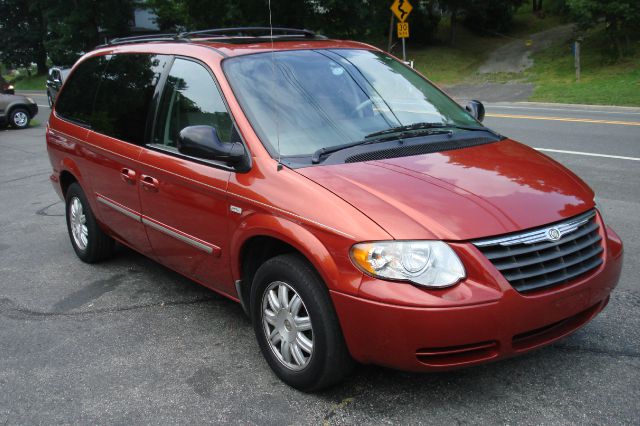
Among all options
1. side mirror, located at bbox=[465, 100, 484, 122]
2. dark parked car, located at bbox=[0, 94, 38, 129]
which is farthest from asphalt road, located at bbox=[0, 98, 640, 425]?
dark parked car, located at bbox=[0, 94, 38, 129]

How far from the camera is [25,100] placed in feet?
63.2

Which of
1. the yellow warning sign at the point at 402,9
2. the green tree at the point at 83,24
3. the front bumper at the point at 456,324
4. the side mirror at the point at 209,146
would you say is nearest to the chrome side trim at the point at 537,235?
the front bumper at the point at 456,324

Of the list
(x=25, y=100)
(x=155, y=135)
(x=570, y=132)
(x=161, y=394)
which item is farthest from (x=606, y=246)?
(x=25, y=100)

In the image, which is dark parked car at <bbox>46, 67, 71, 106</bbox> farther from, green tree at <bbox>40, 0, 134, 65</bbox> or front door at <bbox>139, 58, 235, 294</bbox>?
green tree at <bbox>40, 0, 134, 65</bbox>

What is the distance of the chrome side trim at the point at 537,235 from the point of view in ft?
9.59

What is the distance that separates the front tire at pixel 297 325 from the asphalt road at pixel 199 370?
0.15 metres

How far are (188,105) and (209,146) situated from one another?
73 cm

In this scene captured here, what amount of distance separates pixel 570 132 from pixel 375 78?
9.38m

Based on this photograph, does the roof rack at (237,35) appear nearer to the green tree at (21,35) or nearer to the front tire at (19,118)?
the front tire at (19,118)

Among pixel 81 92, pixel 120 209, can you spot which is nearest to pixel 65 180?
pixel 81 92

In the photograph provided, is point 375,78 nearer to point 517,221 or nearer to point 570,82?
point 517,221

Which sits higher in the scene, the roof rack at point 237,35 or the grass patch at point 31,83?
the roof rack at point 237,35

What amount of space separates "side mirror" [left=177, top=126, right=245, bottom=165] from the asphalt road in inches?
46.5

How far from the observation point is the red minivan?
9.49 ft
